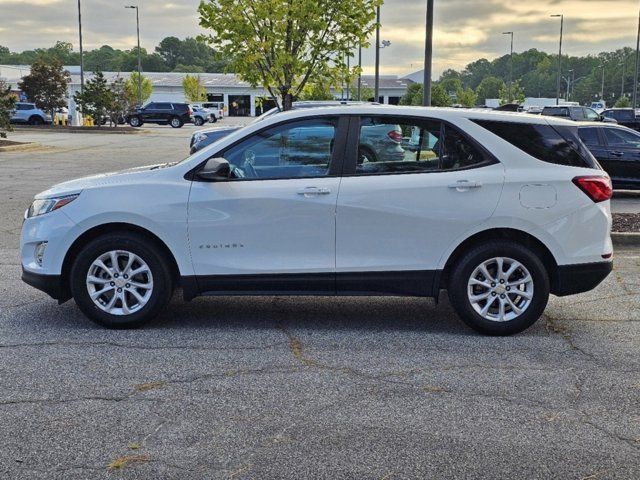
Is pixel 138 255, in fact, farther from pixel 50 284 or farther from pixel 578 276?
pixel 578 276

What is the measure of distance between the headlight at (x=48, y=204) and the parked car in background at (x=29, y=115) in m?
50.1

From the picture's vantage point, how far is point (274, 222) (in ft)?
19.7

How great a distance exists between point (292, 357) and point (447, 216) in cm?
160

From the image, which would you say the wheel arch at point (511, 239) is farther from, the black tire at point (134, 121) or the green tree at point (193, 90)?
the green tree at point (193, 90)

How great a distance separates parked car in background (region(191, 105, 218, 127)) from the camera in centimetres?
6350

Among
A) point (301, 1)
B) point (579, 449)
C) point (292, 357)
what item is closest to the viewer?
point (579, 449)

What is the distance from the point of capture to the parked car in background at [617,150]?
15023mm

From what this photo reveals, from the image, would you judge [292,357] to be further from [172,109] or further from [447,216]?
[172,109]

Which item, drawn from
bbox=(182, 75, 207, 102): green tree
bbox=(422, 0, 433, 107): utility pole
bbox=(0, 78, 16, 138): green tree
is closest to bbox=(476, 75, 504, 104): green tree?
bbox=(182, 75, 207, 102): green tree

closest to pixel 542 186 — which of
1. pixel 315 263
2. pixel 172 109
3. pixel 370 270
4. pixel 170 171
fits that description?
pixel 370 270

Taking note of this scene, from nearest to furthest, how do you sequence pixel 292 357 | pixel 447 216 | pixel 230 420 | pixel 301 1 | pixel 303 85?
pixel 230 420 < pixel 292 357 < pixel 447 216 < pixel 301 1 < pixel 303 85

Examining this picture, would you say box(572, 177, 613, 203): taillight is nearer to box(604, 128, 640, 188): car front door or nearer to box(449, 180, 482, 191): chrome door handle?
box(449, 180, 482, 191): chrome door handle

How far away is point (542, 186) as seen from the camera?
5.97 meters

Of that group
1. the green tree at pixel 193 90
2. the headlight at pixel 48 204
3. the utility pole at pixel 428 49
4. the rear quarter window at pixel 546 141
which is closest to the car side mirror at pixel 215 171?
the headlight at pixel 48 204
